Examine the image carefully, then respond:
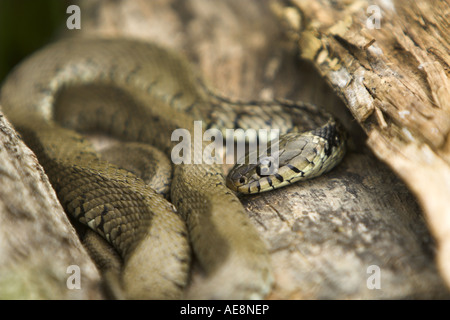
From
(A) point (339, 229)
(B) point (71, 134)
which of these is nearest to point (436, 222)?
(A) point (339, 229)

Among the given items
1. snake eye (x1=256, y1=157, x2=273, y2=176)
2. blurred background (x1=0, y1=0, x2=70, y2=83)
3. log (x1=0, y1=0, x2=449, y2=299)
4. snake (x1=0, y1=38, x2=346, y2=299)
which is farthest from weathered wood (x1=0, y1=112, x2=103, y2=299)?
blurred background (x1=0, y1=0, x2=70, y2=83)

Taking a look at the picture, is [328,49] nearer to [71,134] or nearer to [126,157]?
[126,157]

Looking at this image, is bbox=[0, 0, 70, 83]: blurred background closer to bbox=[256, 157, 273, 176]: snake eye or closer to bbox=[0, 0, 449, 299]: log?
bbox=[0, 0, 449, 299]: log

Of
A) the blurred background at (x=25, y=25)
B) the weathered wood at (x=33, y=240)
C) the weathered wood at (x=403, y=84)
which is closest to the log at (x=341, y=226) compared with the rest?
the weathered wood at (x=33, y=240)

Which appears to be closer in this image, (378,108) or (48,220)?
(48,220)

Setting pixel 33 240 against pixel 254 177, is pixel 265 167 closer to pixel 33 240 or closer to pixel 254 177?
pixel 254 177

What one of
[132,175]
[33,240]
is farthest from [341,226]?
[33,240]
